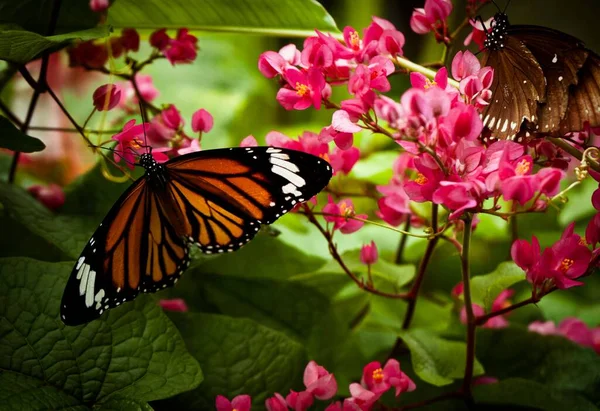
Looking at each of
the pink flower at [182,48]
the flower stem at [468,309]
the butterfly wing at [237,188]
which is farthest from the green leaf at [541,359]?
the pink flower at [182,48]

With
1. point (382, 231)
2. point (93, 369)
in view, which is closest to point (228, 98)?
point (382, 231)

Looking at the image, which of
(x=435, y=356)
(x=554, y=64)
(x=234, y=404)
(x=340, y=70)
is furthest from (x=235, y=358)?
(x=554, y=64)

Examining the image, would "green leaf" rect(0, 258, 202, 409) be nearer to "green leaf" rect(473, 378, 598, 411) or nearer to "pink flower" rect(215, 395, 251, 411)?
"pink flower" rect(215, 395, 251, 411)

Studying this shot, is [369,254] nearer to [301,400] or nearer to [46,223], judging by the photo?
[301,400]

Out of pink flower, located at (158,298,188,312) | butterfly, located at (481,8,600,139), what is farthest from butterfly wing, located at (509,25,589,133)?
pink flower, located at (158,298,188,312)

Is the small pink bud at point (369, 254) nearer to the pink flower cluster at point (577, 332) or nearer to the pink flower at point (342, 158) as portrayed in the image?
the pink flower at point (342, 158)
